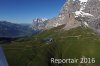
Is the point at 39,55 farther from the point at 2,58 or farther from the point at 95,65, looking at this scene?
the point at 2,58

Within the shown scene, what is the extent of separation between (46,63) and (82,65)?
30.7 metres

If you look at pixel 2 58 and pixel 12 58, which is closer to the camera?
pixel 2 58

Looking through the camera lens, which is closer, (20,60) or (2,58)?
(2,58)

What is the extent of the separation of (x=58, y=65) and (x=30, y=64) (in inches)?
813

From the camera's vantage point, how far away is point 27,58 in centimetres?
19762

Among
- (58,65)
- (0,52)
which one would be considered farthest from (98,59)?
(0,52)

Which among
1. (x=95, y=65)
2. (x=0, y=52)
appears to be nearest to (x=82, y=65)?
(x=95, y=65)

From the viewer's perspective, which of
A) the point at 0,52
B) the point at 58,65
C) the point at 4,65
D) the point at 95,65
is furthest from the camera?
the point at 95,65

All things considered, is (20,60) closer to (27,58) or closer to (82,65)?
(27,58)

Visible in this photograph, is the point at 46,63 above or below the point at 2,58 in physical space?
below

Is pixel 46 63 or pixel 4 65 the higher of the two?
pixel 4 65

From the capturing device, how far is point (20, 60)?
19262 centimetres

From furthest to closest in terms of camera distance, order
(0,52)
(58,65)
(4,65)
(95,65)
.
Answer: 1. (95,65)
2. (58,65)
3. (0,52)
4. (4,65)

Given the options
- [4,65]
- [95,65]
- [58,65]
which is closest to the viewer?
[4,65]
